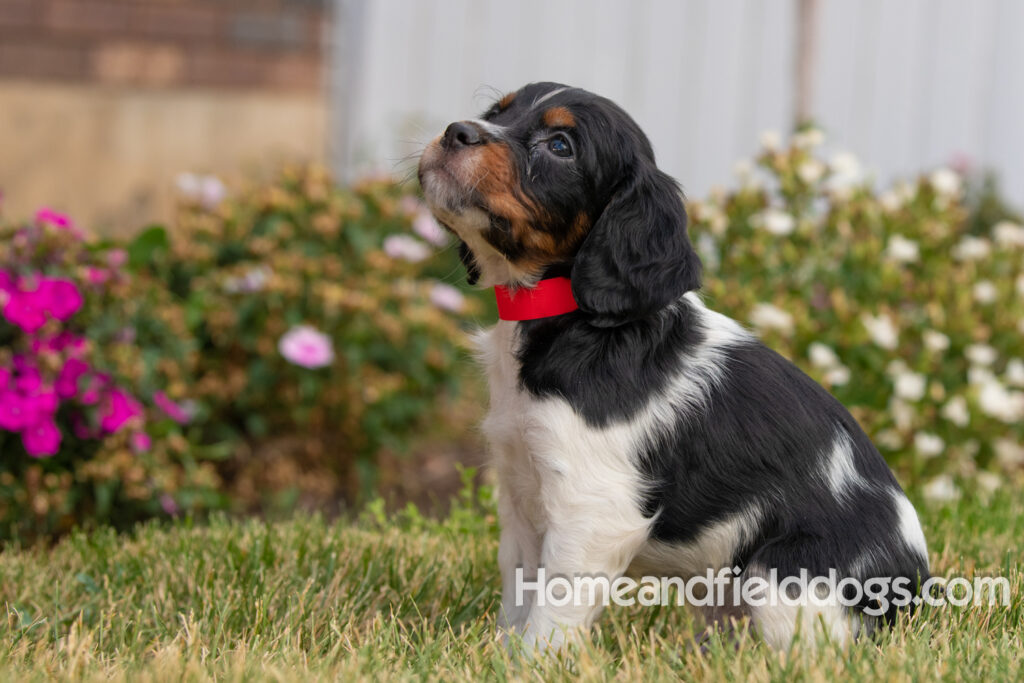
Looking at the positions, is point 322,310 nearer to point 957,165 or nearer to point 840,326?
point 840,326

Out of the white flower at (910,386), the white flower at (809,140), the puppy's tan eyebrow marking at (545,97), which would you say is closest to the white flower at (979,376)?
the white flower at (910,386)

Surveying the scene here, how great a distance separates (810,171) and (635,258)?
3069 millimetres

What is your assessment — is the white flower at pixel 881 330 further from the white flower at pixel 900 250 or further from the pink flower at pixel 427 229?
the pink flower at pixel 427 229

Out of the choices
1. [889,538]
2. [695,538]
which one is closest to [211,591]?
[695,538]

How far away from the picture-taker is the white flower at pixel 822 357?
16.2 ft

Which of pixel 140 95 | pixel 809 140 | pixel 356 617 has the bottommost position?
pixel 356 617

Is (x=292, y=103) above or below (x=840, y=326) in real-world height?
above

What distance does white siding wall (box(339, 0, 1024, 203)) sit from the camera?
8.37 metres

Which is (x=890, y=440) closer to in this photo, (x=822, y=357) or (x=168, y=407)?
(x=822, y=357)

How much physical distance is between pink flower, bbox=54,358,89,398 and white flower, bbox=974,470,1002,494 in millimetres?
3861

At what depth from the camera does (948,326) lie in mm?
5430

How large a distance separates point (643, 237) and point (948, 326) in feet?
10.4

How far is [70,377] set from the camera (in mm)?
4066

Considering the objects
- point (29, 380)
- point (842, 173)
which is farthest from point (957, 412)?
point (29, 380)
